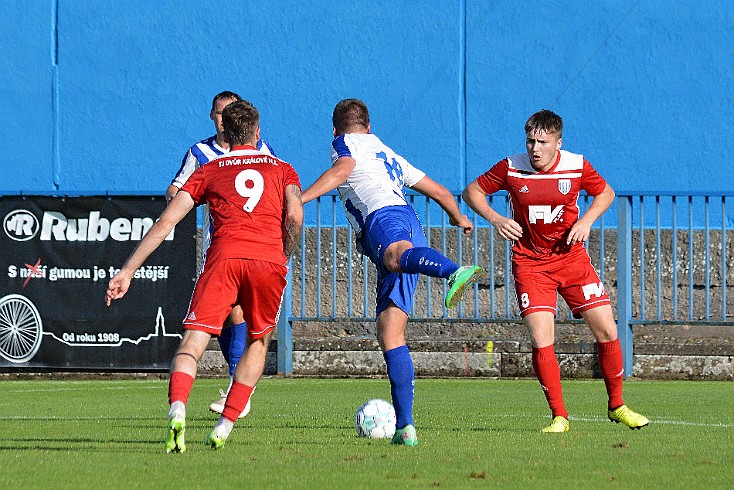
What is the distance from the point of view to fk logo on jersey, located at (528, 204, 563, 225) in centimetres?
864

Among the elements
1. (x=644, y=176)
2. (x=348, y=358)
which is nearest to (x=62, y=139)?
(x=348, y=358)

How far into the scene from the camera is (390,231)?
24.8 ft

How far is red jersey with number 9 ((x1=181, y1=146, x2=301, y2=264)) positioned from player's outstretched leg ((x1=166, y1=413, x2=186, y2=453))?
0.83 m

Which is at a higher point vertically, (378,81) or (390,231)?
(378,81)

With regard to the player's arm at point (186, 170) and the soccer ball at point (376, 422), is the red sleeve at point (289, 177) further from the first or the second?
the player's arm at point (186, 170)

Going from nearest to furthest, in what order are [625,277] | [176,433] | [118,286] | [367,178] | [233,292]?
[176,433] → [118,286] → [233,292] → [367,178] → [625,277]

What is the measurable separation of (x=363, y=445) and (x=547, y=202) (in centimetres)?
215

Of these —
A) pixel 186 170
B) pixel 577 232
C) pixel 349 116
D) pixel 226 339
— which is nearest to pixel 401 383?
pixel 349 116

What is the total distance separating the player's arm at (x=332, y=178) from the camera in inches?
299

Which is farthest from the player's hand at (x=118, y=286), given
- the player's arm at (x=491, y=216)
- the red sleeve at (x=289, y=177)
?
the player's arm at (x=491, y=216)

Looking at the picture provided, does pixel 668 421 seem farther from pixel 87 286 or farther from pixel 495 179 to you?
pixel 87 286

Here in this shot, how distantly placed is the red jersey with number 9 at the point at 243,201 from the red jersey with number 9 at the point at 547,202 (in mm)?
2065

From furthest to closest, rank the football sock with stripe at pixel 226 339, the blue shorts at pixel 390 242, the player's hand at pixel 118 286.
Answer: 1. the football sock with stripe at pixel 226 339
2. the blue shorts at pixel 390 242
3. the player's hand at pixel 118 286

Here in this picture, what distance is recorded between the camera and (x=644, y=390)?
39.8ft
